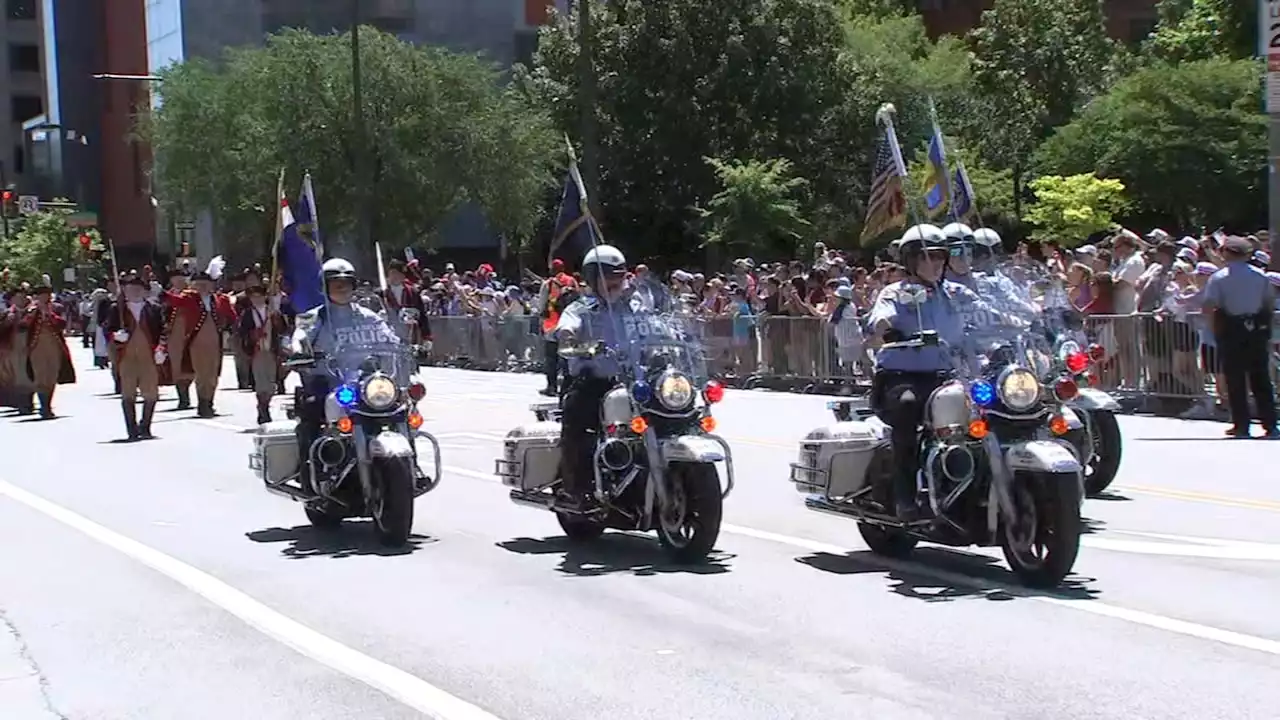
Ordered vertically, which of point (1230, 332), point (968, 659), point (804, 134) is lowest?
point (968, 659)

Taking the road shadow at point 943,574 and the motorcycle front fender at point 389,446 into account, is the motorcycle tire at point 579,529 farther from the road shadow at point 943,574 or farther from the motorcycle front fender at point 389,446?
the road shadow at point 943,574

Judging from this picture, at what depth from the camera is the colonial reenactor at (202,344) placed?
23.5 meters

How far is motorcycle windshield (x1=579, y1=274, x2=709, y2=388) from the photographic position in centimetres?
1055

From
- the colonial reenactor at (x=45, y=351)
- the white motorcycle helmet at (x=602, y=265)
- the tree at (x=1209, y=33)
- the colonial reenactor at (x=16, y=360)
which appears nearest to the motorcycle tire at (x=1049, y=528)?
the white motorcycle helmet at (x=602, y=265)

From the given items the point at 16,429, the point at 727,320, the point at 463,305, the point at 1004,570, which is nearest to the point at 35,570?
the point at 1004,570

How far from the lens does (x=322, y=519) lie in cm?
1263

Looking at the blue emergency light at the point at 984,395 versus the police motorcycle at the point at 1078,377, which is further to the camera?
the police motorcycle at the point at 1078,377

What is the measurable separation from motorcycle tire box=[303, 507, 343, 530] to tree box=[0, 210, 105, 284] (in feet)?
204

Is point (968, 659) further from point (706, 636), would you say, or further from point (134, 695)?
point (134, 695)

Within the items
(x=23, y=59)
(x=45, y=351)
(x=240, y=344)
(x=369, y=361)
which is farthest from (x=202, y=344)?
(x=23, y=59)

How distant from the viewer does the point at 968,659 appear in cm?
775

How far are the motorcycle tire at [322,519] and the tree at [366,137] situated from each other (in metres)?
34.9

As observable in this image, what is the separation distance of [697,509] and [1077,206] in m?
34.8

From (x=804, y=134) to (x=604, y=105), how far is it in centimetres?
544
